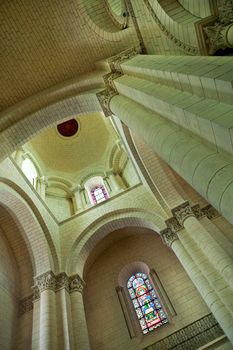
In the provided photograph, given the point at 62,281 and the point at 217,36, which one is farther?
the point at 62,281

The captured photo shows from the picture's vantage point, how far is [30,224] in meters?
9.22

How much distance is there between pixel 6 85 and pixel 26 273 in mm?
5991

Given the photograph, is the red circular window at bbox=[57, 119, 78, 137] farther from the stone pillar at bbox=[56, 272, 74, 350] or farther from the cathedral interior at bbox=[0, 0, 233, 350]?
the stone pillar at bbox=[56, 272, 74, 350]

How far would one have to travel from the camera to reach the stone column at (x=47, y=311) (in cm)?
631

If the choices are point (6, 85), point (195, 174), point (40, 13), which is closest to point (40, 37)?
point (40, 13)

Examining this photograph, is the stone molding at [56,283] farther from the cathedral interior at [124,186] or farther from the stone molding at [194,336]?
the stone molding at [194,336]

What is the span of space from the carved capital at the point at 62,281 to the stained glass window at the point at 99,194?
4.60m

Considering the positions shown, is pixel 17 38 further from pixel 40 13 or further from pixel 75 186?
pixel 75 186

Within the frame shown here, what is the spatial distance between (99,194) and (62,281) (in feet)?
17.5

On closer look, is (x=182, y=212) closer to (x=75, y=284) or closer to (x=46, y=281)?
A: (x=75, y=284)

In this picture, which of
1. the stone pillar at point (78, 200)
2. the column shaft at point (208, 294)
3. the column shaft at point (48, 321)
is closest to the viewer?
the column shaft at point (208, 294)

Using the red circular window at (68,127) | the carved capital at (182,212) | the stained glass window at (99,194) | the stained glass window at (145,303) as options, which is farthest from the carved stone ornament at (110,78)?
the red circular window at (68,127)

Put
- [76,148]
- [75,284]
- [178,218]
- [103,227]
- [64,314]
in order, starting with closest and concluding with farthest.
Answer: [64,314] → [178,218] → [75,284] → [103,227] → [76,148]

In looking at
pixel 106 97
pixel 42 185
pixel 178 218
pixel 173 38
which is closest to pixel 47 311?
pixel 178 218
